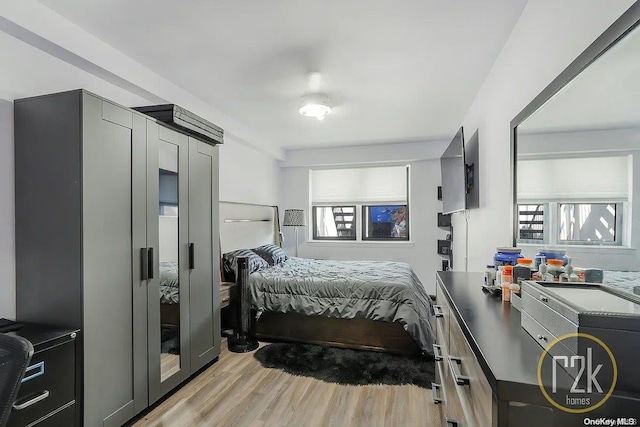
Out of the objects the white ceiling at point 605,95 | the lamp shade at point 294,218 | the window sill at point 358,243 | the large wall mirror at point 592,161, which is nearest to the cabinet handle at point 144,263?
the large wall mirror at point 592,161

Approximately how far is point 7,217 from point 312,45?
2.21 metres

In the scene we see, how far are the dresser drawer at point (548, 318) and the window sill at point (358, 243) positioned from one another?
4.47m

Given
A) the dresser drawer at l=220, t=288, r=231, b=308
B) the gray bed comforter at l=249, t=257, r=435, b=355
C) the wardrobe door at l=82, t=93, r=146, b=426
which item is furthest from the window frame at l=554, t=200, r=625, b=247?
the dresser drawer at l=220, t=288, r=231, b=308

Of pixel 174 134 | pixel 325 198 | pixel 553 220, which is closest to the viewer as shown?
pixel 553 220

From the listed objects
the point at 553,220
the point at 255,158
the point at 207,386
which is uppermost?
the point at 255,158

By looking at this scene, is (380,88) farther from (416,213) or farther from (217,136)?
(416,213)

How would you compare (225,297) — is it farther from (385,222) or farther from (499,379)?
(385,222)

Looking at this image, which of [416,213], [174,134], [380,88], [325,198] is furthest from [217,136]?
[416,213]

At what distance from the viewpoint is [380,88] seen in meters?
3.11

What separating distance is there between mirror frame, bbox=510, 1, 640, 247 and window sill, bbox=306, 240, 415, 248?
3572 millimetres

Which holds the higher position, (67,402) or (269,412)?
(67,402)

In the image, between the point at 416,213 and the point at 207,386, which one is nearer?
the point at 207,386

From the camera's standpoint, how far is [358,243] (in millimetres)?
5734

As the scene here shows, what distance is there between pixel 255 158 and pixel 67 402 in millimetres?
3904
